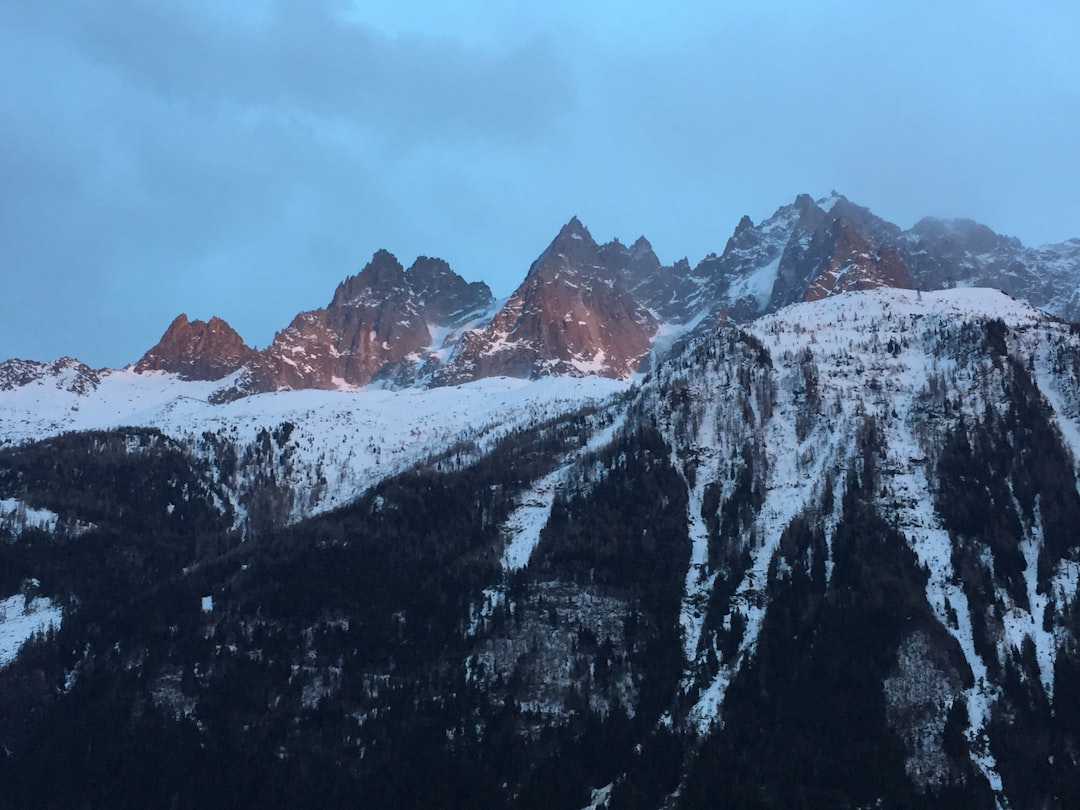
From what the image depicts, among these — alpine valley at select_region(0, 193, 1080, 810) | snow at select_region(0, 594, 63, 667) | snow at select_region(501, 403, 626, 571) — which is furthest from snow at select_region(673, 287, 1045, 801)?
snow at select_region(0, 594, 63, 667)

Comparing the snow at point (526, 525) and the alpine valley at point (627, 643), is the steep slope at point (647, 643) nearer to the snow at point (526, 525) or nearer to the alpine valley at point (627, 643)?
the alpine valley at point (627, 643)

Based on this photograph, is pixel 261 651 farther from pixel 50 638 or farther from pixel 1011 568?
pixel 1011 568

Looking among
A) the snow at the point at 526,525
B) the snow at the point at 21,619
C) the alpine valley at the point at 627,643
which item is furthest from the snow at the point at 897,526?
the snow at the point at 21,619

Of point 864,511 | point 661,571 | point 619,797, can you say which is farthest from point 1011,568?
point 619,797

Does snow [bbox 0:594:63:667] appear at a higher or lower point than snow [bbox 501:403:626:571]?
lower

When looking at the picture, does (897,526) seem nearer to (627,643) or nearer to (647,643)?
(647,643)

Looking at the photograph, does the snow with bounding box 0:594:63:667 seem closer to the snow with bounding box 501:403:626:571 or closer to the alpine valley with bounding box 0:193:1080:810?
the alpine valley with bounding box 0:193:1080:810

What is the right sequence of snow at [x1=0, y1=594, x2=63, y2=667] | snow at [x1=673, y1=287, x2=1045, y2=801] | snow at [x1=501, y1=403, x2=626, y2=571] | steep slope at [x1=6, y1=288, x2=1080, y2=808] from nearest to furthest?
steep slope at [x1=6, y1=288, x2=1080, y2=808] → snow at [x1=673, y1=287, x2=1045, y2=801] → snow at [x1=0, y1=594, x2=63, y2=667] → snow at [x1=501, y1=403, x2=626, y2=571]

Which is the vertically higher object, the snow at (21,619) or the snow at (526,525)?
the snow at (526,525)
